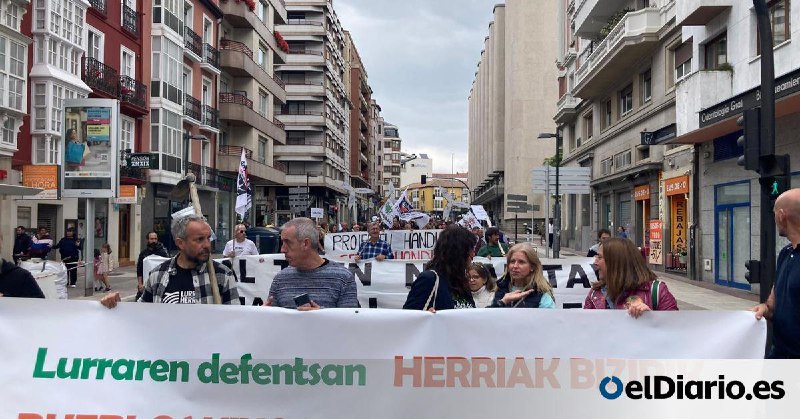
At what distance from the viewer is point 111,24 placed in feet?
93.2

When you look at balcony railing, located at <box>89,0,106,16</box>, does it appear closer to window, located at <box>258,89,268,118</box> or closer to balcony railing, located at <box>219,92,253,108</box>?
balcony railing, located at <box>219,92,253,108</box>

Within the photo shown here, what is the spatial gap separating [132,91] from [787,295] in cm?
2934

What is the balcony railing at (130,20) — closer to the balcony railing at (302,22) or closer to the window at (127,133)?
the window at (127,133)

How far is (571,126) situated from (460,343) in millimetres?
39602

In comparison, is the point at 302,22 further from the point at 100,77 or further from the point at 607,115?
the point at 100,77

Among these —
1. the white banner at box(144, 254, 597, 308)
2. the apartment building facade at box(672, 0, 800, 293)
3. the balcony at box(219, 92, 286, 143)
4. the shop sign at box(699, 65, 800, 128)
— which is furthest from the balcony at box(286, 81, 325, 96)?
the white banner at box(144, 254, 597, 308)

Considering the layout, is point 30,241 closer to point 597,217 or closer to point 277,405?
point 277,405

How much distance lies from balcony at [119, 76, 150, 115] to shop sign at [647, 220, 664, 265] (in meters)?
20.6

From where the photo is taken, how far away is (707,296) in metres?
17.1

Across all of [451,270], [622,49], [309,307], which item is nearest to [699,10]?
[622,49]

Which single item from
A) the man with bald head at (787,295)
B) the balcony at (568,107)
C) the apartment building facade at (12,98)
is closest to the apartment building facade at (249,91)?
the apartment building facade at (12,98)

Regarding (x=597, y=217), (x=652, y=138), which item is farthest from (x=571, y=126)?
(x=652, y=138)

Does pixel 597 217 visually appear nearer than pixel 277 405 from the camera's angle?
No

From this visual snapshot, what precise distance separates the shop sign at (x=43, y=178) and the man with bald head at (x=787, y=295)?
72.6 feet
